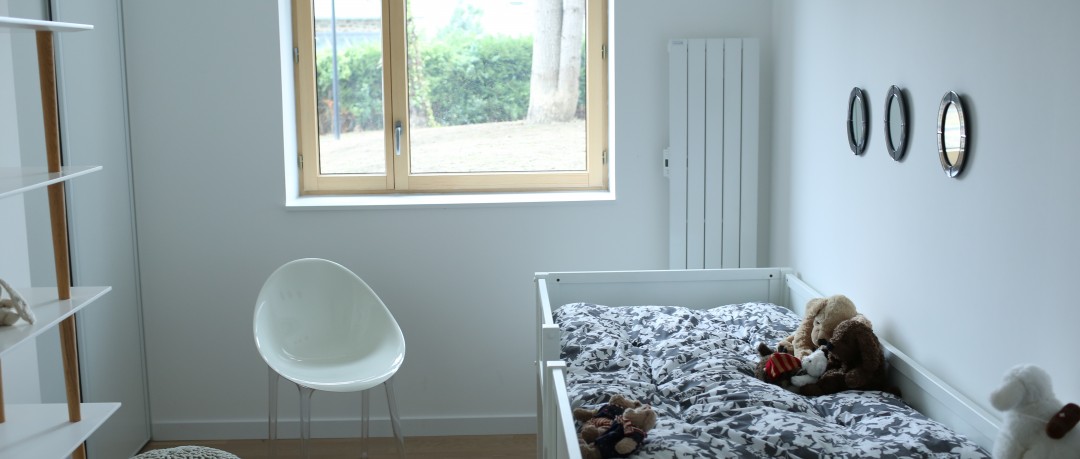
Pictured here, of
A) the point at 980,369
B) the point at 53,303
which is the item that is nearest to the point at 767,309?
the point at 980,369

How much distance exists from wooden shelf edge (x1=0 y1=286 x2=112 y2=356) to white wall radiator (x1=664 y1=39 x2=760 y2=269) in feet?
6.61

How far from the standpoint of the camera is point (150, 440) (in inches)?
153

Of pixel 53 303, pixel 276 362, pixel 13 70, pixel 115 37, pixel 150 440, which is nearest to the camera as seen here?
pixel 53 303

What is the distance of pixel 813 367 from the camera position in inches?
99.7

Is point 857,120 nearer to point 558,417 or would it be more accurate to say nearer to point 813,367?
point 813,367

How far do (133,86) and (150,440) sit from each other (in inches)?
52.2

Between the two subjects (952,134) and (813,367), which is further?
(813,367)

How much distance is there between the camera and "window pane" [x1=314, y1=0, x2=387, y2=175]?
3.86 m

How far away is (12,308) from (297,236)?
1.61 m

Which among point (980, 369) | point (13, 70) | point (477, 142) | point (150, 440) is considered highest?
point (13, 70)

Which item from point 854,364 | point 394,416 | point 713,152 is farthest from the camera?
point 713,152

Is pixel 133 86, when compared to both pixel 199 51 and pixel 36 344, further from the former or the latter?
pixel 36 344

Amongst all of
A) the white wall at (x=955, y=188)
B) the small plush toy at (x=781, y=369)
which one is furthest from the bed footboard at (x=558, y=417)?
the white wall at (x=955, y=188)

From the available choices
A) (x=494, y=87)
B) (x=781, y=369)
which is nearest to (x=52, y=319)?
(x=781, y=369)
